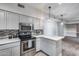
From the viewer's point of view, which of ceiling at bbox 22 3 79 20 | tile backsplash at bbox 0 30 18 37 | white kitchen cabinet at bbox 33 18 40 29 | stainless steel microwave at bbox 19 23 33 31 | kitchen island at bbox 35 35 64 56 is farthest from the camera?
white kitchen cabinet at bbox 33 18 40 29

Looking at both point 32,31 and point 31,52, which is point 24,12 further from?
point 31,52

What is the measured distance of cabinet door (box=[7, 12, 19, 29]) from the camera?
2.22m

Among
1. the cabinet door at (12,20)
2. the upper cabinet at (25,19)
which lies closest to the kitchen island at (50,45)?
the upper cabinet at (25,19)

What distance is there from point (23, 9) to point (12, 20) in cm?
76

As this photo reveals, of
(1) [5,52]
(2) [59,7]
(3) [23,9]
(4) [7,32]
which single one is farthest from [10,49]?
(2) [59,7]

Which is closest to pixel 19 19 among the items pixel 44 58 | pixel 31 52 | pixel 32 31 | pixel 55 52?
pixel 32 31

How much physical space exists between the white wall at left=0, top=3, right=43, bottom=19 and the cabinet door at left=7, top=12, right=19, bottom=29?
0.19 m

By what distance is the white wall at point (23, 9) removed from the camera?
2158 millimetres

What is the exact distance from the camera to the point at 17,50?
2.14 meters

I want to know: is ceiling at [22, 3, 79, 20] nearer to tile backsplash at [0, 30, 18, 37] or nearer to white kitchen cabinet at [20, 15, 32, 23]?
white kitchen cabinet at [20, 15, 32, 23]

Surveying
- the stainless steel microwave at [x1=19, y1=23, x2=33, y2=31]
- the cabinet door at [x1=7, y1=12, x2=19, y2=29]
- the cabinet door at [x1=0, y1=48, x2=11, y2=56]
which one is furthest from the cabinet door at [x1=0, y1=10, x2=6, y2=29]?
the cabinet door at [x1=0, y1=48, x2=11, y2=56]

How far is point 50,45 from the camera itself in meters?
2.49

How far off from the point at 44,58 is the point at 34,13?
293 centimetres

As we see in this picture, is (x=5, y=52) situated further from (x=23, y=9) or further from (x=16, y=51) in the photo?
(x=23, y=9)
